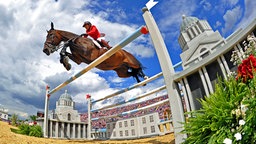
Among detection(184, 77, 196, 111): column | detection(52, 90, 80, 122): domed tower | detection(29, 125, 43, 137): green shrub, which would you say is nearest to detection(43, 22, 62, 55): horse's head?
detection(52, 90, 80, 122): domed tower

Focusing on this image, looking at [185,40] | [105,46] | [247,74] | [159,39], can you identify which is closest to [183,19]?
[185,40]

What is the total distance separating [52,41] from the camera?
208 inches

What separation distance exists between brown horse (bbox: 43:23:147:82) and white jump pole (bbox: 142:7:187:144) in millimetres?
2765

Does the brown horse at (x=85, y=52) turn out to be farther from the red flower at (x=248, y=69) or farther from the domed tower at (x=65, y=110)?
the red flower at (x=248, y=69)

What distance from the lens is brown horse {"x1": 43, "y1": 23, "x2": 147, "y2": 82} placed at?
4996 mm

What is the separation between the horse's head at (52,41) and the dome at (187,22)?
1184 cm

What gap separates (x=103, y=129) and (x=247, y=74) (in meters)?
5.81

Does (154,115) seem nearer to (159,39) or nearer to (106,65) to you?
(106,65)

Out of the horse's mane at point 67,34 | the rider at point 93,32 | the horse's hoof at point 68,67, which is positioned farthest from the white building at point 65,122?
the rider at point 93,32

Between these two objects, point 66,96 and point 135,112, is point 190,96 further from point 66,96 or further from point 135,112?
point 66,96

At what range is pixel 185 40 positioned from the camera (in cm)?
1439

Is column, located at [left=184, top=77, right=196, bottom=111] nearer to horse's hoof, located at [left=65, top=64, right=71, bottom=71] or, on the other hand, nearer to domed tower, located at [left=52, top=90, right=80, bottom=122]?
horse's hoof, located at [left=65, top=64, right=71, bottom=71]

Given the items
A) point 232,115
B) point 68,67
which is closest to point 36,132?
point 68,67

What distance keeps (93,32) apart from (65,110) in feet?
12.1
